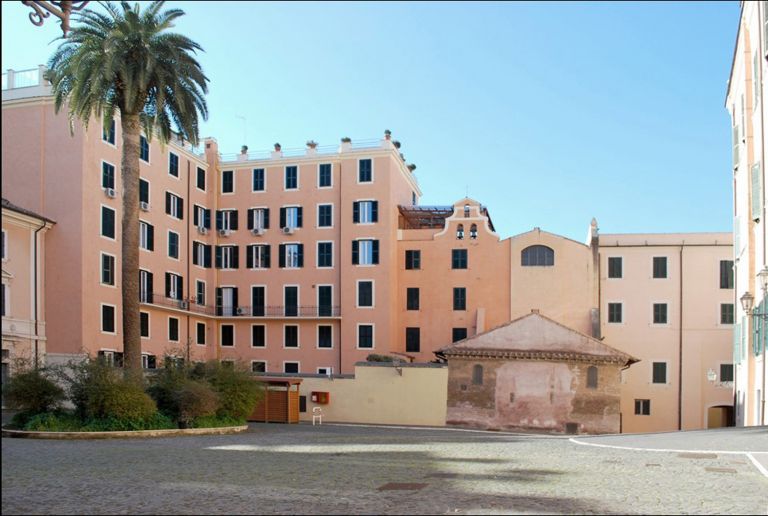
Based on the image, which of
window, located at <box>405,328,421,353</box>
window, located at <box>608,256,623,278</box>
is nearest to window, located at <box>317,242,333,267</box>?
window, located at <box>405,328,421,353</box>

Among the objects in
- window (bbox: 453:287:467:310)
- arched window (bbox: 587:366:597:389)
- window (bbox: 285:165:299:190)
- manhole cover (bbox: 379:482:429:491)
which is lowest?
arched window (bbox: 587:366:597:389)

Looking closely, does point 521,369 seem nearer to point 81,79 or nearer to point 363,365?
point 363,365

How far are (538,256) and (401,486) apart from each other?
1720 inches

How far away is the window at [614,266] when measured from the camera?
55438mm

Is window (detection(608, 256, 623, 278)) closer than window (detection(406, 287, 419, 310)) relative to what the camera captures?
Yes

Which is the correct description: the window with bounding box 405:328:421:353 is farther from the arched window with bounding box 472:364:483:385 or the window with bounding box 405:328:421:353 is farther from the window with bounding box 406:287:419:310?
the arched window with bounding box 472:364:483:385

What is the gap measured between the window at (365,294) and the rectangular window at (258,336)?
7.86 metres

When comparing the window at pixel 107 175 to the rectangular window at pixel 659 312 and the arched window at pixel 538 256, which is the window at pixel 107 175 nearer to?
the arched window at pixel 538 256

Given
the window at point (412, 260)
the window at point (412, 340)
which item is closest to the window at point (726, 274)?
the window at point (412, 260)

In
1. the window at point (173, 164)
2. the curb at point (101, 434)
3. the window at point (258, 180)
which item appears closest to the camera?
the curb at point (101, 434)

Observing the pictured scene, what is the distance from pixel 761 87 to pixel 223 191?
1597 inches

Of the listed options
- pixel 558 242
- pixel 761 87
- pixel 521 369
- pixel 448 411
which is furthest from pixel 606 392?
pixel 761 87

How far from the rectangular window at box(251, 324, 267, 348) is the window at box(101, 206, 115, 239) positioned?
573 inches

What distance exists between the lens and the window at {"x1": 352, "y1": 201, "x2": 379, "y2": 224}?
5703 centimetres
